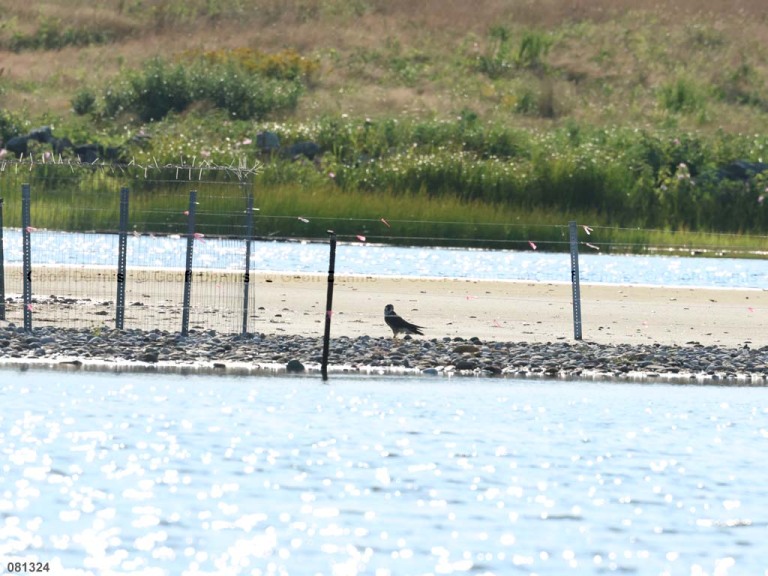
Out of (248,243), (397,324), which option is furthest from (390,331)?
(248,243)

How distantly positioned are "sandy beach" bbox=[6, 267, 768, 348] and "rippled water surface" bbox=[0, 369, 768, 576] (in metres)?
4.34

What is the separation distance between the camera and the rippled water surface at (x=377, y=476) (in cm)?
1130

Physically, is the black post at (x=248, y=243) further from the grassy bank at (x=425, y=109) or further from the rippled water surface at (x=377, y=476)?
the grassy bank at (x=425, y=109)

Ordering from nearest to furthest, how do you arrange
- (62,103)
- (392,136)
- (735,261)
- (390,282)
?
(390,282), (735,261), (392,136), (62,103)

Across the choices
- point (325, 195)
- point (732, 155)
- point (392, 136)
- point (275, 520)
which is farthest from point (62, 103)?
point (275, 520)

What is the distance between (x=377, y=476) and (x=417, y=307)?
13.1 m

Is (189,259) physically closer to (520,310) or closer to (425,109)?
(520,310)

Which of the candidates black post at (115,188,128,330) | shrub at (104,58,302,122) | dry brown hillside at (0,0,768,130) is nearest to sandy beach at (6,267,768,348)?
black post at (115,188,128,330)

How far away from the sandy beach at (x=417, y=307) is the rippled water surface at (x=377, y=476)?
4.34 m

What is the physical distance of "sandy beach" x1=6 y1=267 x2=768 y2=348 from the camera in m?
24.3

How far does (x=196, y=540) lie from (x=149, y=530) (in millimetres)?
404

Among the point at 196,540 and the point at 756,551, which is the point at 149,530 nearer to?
the point at 196,540

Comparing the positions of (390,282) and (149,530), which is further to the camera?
(390,282)

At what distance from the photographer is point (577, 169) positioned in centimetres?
4762
